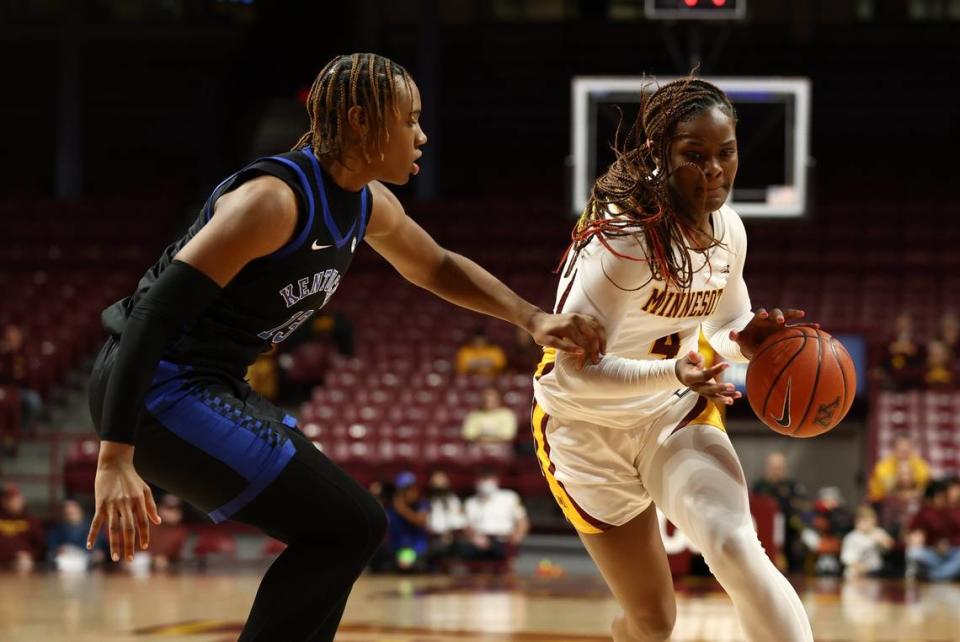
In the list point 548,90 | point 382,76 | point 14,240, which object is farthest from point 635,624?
point 548,90

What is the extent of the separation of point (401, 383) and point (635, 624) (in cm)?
992

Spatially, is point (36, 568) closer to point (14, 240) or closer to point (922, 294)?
point (14, 240)

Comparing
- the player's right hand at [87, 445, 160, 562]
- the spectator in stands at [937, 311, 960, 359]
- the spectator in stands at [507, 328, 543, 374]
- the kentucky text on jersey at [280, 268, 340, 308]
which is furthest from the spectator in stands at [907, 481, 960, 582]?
the player's right hand at [87, 445, 160, 562]

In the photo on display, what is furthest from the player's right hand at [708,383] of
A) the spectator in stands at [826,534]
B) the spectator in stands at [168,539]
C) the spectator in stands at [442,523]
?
the spectator in stands at [168,539]

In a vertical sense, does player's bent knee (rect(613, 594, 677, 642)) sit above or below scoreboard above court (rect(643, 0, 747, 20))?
below

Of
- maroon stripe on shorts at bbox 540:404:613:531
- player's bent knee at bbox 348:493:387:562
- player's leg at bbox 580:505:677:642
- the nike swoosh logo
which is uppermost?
the nike swoosh logo

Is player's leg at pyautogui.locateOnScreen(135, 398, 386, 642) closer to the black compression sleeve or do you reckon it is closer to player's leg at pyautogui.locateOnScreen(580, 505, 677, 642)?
the black compression sleeve

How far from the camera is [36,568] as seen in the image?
36.6 feet

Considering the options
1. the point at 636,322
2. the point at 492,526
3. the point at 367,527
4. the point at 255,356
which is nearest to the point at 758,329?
the point at 636,322

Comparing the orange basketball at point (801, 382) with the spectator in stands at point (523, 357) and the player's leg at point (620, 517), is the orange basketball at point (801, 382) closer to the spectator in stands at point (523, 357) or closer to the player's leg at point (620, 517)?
the player's leg at point (620, 517)

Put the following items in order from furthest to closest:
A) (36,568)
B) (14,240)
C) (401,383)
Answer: (14,240)
(401,383)
(36,568)

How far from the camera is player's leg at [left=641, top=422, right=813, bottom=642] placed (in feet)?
10.6

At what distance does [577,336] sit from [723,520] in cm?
62

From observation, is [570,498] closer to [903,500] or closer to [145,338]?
[145,338]
